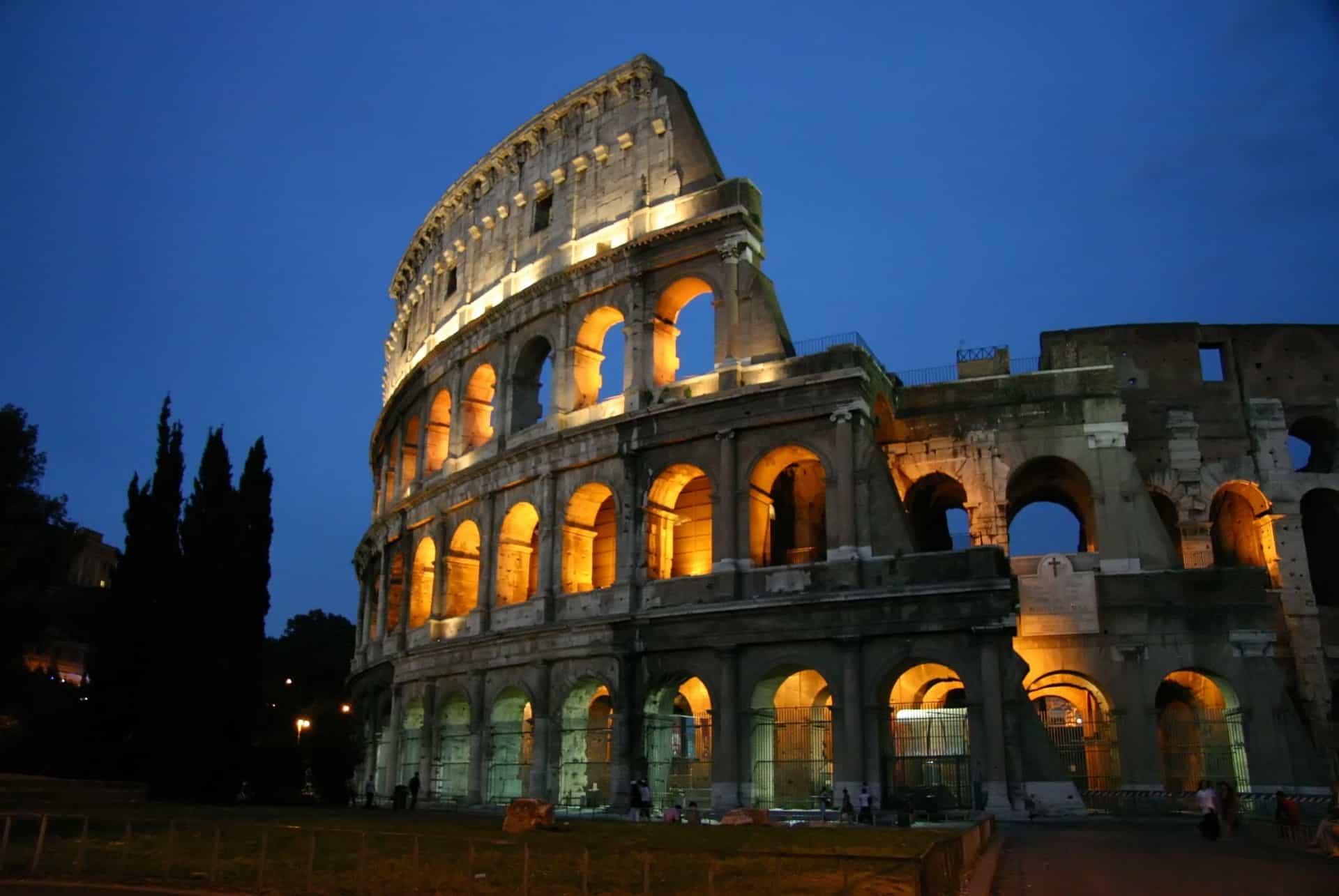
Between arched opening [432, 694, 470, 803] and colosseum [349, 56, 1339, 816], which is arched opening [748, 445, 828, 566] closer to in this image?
colosseum [349, 56, 1339, 816]

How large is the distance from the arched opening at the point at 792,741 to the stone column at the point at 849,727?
358mm

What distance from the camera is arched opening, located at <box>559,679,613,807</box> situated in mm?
23688

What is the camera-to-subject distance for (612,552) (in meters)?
27.2

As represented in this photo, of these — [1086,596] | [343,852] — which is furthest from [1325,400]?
[343,852]

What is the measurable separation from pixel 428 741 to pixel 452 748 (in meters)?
0.62

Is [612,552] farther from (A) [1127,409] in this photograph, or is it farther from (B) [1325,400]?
(B) [1325,400]

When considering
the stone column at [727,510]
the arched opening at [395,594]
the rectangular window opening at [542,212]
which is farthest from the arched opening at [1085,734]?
the arched opening at [395,594]

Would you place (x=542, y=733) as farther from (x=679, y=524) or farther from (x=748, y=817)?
(x=748, y=817)

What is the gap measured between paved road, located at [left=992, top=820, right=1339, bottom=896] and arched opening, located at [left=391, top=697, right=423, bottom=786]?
54.4 feet

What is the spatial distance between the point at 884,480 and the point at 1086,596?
6101 millimetres

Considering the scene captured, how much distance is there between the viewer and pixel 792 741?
23375 mm

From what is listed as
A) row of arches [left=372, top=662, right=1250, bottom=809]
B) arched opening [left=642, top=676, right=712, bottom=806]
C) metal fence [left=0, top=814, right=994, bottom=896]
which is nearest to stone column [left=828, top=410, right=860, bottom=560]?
row of arches [left=372, top=662, right=1250, bottom=809]

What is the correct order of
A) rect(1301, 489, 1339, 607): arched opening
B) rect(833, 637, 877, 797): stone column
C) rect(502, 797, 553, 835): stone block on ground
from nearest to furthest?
rect(502, 797, 553, 835): stone block on ground, rect(833, 637, 877, 797): stone column, rect(1301, 489, 1339, 607): arched opening

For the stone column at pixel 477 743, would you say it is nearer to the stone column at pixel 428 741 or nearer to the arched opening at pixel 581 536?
the stone column at pixel 428 741
